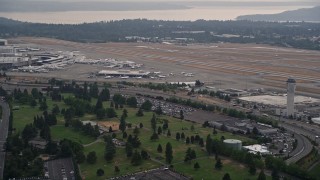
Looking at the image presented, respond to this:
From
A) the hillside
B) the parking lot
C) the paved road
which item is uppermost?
the hillside

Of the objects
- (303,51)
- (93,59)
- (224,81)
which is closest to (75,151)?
(224,81)

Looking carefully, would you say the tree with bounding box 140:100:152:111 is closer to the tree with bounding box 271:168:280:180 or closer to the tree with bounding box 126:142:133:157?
the tree with bounding box 126:142:133:157

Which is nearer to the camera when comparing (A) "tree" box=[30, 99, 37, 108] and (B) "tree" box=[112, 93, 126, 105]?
(A) "tree" box=[30, 99, 37, 108]

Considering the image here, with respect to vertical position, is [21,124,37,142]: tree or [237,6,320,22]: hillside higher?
[237,6,320,22]: hillside

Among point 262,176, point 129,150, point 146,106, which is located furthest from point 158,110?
point 262,176

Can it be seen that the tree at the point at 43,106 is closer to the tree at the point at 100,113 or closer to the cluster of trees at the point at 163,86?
the tree at the point at 100,113

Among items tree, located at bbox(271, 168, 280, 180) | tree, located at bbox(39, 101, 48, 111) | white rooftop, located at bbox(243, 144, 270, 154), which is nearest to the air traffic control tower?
white rooftop, located at bbox(243, 144, 270, 154)
